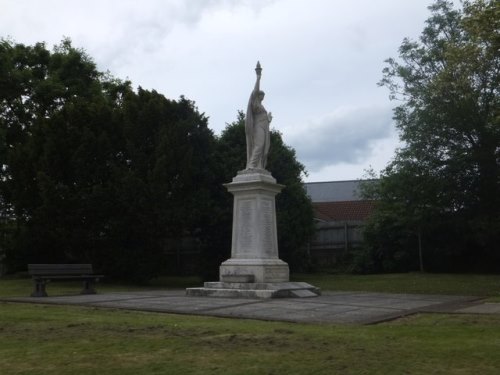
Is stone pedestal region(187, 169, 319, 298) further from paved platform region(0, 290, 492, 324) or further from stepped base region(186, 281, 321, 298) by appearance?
paved platform region(0, 290, 492, 324)

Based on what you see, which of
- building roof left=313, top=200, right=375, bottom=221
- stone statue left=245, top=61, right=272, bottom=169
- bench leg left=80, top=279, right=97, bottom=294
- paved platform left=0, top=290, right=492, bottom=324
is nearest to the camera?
paved platform left=0, top=290, right=492, bottom=324

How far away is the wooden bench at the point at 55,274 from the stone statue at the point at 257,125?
18.7 ft

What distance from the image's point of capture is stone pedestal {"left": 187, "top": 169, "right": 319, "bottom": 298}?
15036mm

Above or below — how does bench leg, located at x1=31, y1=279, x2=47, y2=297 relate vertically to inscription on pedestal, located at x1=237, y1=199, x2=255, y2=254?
below

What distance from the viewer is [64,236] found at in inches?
845

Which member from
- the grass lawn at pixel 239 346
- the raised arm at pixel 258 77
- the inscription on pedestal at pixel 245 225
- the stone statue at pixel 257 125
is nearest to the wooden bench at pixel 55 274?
the inscription on pedestal at pixel 245 225

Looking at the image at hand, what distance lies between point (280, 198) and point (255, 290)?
12.9 meters

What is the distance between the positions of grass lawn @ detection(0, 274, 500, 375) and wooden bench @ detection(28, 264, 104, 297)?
540cm

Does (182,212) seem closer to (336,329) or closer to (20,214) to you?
(20,214)

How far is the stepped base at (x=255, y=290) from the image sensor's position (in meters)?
14.2

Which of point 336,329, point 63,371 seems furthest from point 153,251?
point 63,371

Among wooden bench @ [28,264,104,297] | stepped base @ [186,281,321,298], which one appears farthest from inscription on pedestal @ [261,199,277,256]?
wooden bench @ [28,264,104,297]

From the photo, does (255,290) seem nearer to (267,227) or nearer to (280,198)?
(267,227)

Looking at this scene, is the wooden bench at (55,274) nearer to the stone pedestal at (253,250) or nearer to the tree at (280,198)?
the stone pedestal at (253,250)
